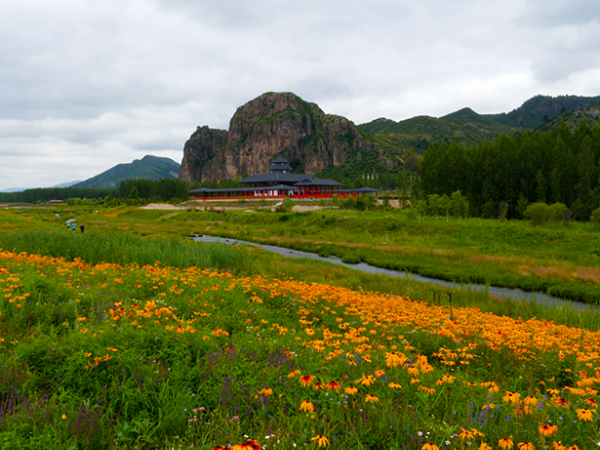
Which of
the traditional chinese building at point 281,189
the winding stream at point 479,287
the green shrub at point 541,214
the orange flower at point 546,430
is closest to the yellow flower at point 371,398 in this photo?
the orange flower at point 546,430

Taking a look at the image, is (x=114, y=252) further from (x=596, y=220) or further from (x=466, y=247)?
(x=596, y=220)

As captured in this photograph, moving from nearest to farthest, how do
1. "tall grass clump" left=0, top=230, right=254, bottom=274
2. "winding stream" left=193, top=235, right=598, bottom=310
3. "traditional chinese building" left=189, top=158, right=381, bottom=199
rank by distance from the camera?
1. "tall grass clump" left=0, top=230, right=254, bottom=274
2. "winding stream" left=193, top=235, right=598, bottom=310
3. "traditional chinese building" left=189, top=158, right=381, bottom=199

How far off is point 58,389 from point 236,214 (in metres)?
71.4

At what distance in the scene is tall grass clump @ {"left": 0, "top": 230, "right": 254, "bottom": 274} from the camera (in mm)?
15758

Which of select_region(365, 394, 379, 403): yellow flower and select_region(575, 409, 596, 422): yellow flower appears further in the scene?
select_region(365, 394, 379, 403): yellow flower

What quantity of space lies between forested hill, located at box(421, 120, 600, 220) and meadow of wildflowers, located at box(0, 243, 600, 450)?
47.7m

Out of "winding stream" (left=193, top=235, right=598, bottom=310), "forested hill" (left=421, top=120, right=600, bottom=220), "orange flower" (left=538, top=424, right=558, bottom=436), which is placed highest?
"forested hill" (left=421, top=120, right=600, bottom=220)

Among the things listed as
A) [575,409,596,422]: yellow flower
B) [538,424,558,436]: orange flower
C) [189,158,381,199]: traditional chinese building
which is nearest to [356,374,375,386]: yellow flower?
[538,424,558,436]: orange flower

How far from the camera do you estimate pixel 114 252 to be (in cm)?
1602

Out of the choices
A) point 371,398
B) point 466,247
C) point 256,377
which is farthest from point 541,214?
point 256,377

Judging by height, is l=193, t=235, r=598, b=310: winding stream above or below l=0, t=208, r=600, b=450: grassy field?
below

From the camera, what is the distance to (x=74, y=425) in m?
3.56

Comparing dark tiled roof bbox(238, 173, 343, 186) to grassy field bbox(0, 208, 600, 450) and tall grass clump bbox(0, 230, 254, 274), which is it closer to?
tall grass clump bbox(0, 230, 254, 274)

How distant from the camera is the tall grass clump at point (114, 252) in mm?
15758
